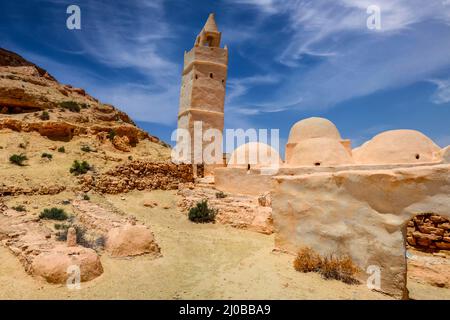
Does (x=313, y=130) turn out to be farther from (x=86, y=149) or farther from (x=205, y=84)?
(x=86, y=149)

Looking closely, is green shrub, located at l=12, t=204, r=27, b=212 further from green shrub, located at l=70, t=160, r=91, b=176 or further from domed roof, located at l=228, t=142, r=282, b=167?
domed roof, located at l=228, t=142, r=282, b=167

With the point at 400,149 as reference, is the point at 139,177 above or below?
below

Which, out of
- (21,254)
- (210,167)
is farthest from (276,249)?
(210,167)

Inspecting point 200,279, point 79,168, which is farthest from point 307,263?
point 79,168

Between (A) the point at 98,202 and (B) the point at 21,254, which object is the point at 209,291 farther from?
(A) the point at 98,202

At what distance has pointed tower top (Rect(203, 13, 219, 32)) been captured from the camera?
20.2m

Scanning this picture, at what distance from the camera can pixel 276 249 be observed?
710 centimetres

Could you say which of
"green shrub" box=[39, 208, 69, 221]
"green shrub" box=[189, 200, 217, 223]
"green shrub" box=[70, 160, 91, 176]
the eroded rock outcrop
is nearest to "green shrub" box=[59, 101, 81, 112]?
"green shrub" box=[70, 160, 91, 176]

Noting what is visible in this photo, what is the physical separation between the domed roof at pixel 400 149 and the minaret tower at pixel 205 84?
10266 millimetres

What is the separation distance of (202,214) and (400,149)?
7.61 meters

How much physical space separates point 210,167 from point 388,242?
563 inches

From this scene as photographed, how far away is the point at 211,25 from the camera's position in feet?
66.7

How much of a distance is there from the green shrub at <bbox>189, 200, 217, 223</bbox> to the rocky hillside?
5.38m

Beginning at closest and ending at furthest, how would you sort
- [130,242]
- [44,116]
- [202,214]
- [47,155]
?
[130,242] < [202,214] < [47,155] < [44,116]
